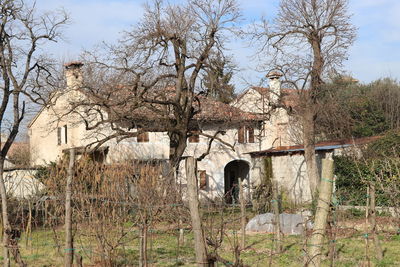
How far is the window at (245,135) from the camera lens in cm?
3428

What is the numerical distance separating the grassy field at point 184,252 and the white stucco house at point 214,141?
12.4m

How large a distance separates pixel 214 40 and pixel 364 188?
8387mm

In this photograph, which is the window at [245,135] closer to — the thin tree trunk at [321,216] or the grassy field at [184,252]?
the grassy field at [184,252]

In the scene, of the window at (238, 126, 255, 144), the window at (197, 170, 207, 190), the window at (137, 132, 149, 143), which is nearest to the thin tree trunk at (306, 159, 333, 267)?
the window at (137, 132, 149, 143)

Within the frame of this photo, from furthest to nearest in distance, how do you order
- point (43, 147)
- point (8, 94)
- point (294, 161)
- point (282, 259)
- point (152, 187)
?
point (43, 147) → point (294, 161) → point (8, 94) → point (282, 259) → point (152, 187)

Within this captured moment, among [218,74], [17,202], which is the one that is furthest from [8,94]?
[218,74]

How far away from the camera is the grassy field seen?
10828 millimetres

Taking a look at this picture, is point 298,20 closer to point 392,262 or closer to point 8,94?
point 8,94

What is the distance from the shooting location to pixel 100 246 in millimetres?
9383

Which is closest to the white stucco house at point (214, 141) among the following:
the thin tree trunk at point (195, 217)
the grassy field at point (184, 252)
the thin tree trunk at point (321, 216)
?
the grassy field at point (184, 252)

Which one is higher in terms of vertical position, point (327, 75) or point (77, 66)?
point (77, 66)

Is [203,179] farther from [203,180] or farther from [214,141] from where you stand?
[214,141]

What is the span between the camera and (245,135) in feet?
113

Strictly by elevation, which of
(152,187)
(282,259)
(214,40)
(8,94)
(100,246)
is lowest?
(282,259)
